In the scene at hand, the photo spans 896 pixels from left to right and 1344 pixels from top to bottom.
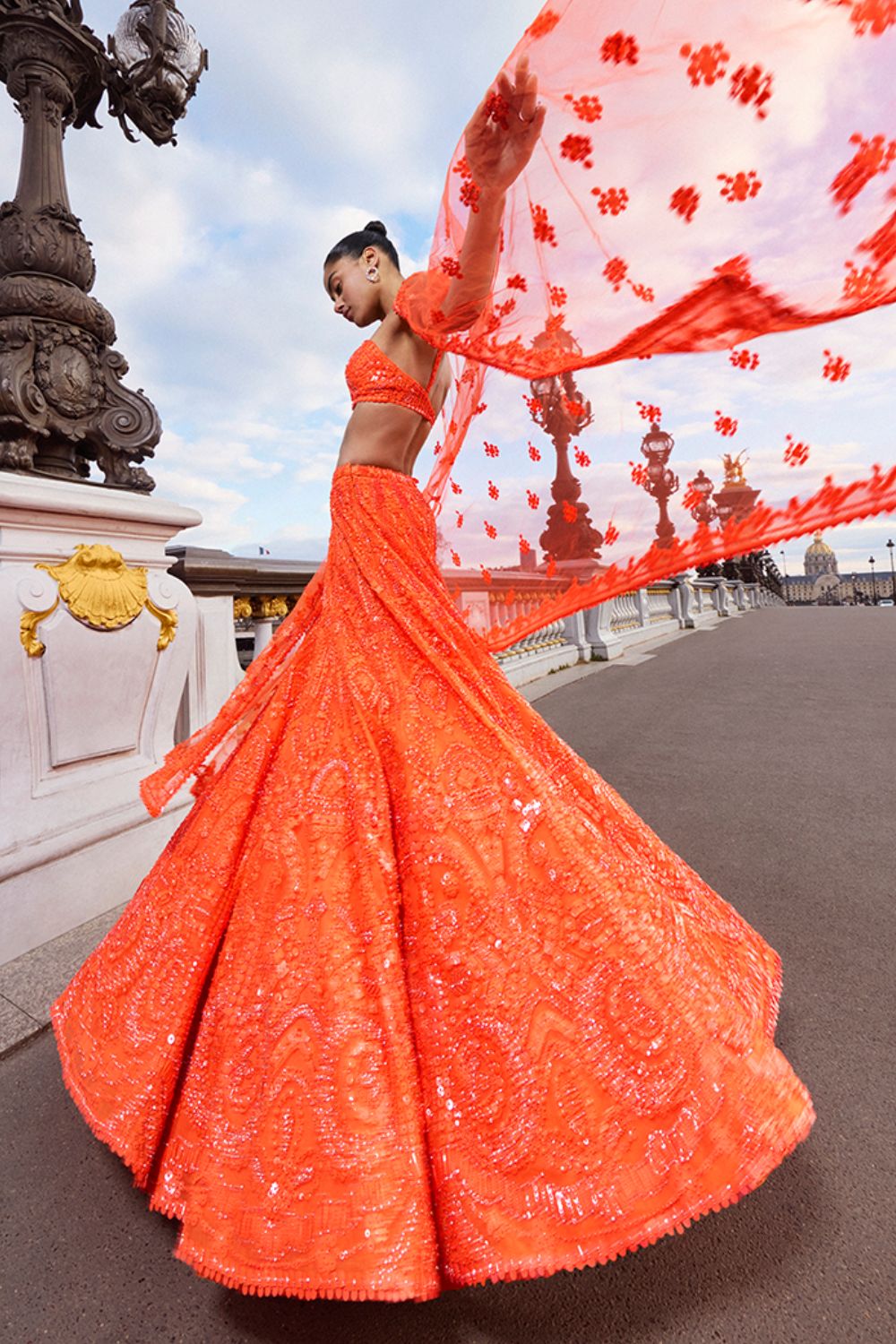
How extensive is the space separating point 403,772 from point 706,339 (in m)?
1.06

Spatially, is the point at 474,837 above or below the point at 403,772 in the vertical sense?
below

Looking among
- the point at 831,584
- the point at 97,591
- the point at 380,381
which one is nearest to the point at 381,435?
the point at 380,381

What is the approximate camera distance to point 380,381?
1455 mm

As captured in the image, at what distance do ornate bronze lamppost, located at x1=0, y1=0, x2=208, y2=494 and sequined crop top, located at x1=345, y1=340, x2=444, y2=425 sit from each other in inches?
67.4

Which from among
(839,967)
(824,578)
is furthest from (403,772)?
(824,578)

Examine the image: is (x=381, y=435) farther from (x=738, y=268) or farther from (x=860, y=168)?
(x=860, y=168)

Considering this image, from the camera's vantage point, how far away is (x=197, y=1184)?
3.43 ft

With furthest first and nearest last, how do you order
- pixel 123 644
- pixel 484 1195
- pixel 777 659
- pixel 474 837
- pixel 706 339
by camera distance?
1. pixel 777 659
2. pixel 123 644
3. pixel 706 339
4. pixel 474 837
5. pixel 484 1195

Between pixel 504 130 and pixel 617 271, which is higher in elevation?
pixel 504 130

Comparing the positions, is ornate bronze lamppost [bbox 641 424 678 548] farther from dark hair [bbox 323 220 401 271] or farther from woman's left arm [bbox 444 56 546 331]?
dark hair [bbox 323 220 401 271]

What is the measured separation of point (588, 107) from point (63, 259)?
2.41 metres

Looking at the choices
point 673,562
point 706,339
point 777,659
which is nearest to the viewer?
point 706,339

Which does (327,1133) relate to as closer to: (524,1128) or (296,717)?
(524,1128)

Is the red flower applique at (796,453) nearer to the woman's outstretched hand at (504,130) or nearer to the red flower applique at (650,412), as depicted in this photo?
the red flower applique at (650,412)
